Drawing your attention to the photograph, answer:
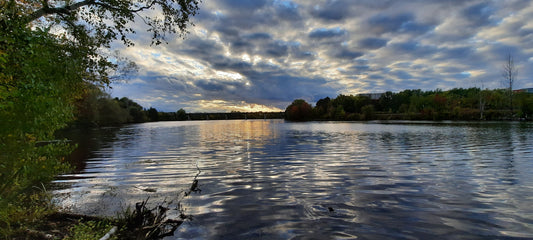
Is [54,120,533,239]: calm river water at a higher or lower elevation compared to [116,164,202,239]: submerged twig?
lower

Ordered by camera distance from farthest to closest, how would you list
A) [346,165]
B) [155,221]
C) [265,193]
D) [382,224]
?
1. [346,165]
2. [265,193]
3. [382,224]
4. [155,221]

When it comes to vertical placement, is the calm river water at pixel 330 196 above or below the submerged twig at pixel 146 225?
below

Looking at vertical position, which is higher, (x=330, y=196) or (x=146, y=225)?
(x=146, y=225)

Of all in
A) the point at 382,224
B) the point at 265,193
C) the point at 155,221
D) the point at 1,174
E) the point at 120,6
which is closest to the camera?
the point at 1,174

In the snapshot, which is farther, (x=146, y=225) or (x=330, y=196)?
(x=330, y=196)

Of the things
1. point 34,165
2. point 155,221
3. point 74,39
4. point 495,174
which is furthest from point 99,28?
point 495,174

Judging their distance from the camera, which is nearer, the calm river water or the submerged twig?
the submerged twig

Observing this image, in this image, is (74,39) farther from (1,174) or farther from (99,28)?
(1,174)

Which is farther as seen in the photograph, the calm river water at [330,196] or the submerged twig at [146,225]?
the calm river water at [330,196]

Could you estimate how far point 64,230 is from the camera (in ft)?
21.9

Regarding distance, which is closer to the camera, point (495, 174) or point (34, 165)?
point (34, 165)

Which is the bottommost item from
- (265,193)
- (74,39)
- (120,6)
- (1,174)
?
(265,193)

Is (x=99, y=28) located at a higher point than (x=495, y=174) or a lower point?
higher

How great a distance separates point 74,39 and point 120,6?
3644mm
